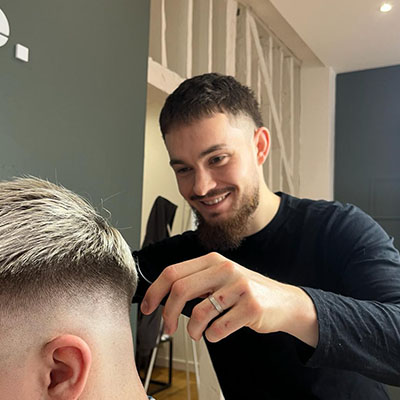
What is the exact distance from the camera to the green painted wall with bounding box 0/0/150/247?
49.9 inches

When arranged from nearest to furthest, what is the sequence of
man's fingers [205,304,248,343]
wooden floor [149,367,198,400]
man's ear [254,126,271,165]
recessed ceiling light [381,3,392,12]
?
man's fingers [205,304,248,343] < man's ear [254,126,271,165] < recessed ceiling light [381,3,392,12] < wooden floor [149,367,198,400]

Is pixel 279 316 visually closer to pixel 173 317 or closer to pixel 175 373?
pixel 173 317

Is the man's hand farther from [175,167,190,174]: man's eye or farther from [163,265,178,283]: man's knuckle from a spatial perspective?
[175,167,190,174]: man's eye

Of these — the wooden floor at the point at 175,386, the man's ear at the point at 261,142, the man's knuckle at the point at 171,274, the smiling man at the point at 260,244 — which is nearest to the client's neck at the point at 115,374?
the man's knuckle at the point at 171,274

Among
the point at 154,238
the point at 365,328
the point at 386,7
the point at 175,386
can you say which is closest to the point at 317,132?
the point at 386,7

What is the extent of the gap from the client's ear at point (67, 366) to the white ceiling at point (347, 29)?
2.89 meters

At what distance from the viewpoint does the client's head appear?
22.9 inches

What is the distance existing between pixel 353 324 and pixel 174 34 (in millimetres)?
2193

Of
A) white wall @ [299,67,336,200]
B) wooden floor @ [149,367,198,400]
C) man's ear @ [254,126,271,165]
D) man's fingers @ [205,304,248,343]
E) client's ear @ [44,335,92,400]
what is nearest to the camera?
client's ear @ [44,335,92,400]

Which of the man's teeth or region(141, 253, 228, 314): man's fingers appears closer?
region(141, 253, 228, 314): man's fingers

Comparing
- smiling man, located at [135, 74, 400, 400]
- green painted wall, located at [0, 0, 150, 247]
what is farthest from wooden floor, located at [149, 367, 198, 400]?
smiling man, located at [135, 74, 400, 400]

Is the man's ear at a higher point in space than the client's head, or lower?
higher

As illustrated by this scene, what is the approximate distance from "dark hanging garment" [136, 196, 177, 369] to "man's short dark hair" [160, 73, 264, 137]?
1.78 m

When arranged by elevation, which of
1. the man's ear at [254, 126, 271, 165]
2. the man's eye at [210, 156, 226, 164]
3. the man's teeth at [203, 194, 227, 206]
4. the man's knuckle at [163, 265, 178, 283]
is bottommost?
the man's knuckle at [163, 265, 178, 283]
